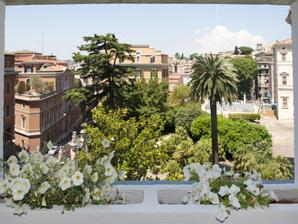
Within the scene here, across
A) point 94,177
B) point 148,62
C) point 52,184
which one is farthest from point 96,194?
point 148,62

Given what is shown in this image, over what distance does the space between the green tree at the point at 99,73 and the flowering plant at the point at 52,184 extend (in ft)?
32.2

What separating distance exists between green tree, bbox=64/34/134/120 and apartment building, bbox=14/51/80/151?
46 centimetres

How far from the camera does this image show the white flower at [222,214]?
115 centimetres

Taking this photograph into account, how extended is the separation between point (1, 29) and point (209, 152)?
11.6 meters

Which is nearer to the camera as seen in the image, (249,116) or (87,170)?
(87,170)

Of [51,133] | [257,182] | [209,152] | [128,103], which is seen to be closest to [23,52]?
[128,103]

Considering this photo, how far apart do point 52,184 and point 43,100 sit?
7.30 m

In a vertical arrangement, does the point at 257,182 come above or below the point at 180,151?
above

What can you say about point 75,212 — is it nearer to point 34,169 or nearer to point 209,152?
point 34,169

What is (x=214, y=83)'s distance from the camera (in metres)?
11.4

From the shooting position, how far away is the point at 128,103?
11922 mm

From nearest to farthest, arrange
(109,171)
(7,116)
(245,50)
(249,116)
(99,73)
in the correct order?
(109,171) → (7,116) → (99,73) → (249,116) → (245,50)

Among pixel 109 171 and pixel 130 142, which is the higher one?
pixel 109 171

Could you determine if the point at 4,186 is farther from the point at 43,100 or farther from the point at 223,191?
the point at 43,100
